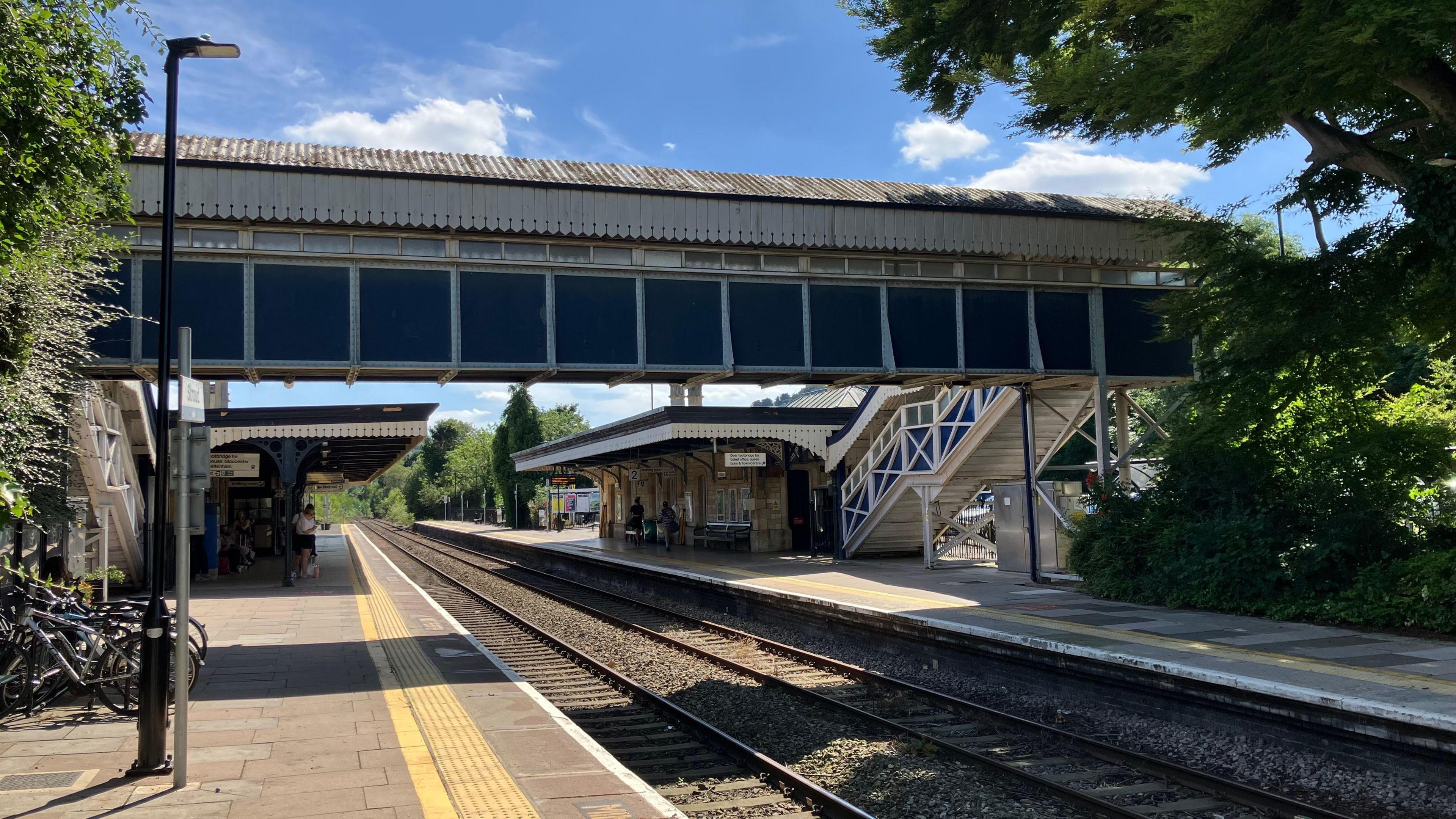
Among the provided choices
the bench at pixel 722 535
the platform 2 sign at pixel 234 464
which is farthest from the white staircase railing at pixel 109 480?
the bench at pixel 722 535

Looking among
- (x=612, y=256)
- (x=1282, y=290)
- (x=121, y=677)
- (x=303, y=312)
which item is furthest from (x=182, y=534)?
(x=1282, y=290)

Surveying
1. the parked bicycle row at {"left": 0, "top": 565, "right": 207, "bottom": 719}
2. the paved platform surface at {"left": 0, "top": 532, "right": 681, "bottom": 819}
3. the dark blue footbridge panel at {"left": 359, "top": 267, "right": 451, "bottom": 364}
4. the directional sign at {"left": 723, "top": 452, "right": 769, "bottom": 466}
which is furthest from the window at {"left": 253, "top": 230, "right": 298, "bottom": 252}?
the directional sign at {"left": 723, "top": 452, "right": 769, "bottom": 466}

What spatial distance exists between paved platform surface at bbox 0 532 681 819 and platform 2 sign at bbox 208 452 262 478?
974 cm

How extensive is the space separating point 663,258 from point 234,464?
40.7ft

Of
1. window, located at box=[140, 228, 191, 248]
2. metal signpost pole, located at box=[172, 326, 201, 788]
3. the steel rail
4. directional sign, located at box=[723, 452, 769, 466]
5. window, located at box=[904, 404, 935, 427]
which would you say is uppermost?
window, located at box=[140, 228, 191, 248]

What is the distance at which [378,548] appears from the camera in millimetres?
45719

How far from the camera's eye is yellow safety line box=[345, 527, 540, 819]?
5637mm

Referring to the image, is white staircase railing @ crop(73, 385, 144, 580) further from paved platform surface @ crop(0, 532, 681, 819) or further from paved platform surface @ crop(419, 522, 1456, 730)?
paved platform surface @ crop(419, 522, 1456, 730)

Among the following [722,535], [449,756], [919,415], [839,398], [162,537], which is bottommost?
[449,756]

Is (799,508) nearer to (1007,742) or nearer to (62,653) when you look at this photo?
(1007,742)

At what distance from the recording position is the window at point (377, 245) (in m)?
12.6

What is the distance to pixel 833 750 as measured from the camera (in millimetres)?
8109

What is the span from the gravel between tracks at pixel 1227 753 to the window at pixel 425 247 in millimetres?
7504

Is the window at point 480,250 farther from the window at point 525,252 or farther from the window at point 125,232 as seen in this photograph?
the window at point 125,232
